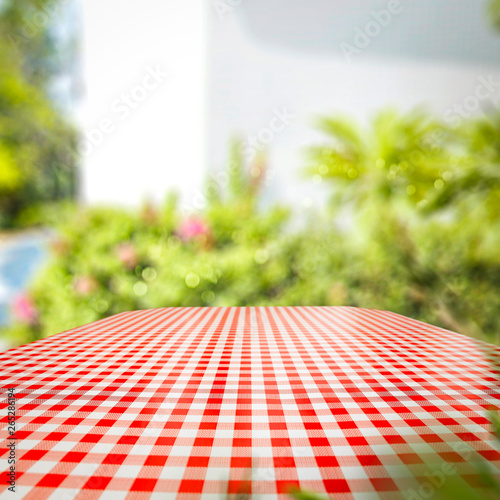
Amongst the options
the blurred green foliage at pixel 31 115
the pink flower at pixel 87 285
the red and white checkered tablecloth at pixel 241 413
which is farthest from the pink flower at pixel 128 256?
the red and white checkered tablecloth at pixel 241 413

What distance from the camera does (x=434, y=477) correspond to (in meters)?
0.29

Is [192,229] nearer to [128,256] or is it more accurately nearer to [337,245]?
[128,256]

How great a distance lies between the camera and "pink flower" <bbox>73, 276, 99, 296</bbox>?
3.45 meters

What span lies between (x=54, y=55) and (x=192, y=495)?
5.94 meters

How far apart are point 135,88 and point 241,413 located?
14.8 feet

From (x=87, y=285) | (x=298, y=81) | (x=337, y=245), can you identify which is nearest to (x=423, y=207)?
(x=337, y=245)

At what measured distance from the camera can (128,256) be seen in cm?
346

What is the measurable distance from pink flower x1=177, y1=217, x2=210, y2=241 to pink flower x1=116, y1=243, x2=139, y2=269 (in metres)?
0.43

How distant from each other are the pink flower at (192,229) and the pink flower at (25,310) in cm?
148

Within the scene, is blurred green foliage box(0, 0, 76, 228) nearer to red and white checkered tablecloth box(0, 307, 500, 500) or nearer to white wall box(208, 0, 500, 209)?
white wall box(208, 0, 500, 209)

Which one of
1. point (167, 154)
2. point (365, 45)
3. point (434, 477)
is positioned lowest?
point (434, 477)

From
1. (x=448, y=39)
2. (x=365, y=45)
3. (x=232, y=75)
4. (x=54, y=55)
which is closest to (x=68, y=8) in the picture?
(x=54, y=55)

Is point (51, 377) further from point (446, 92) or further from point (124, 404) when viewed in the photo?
point (446, 92)

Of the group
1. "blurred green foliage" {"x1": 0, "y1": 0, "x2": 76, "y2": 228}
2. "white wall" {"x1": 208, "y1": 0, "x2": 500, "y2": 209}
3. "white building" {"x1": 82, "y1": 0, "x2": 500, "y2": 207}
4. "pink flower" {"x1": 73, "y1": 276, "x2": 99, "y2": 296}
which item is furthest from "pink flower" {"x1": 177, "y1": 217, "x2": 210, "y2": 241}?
"blurred green foliage" {"x1": 0, "y1": 0, "x2": 76, "y2": 228}
